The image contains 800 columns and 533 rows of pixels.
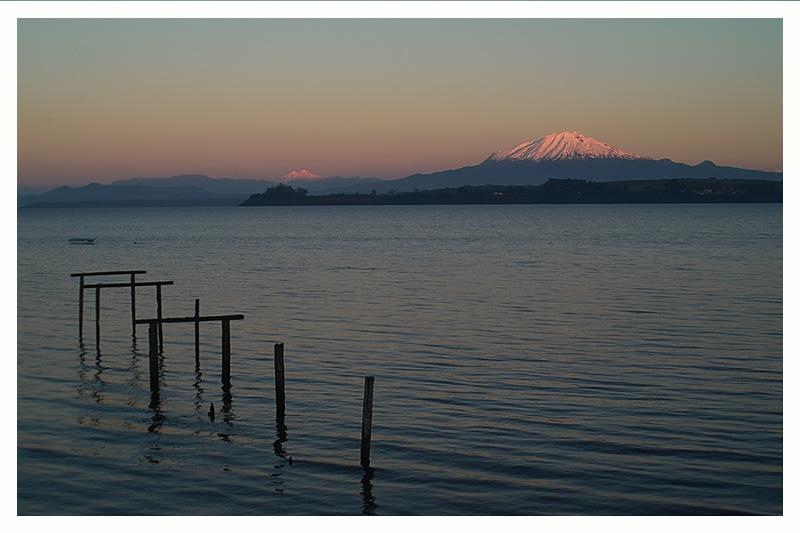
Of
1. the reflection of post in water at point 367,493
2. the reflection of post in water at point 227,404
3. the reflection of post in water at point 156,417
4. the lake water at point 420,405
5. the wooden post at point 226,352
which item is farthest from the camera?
the wooden post at point 226,352

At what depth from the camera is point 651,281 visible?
50.1 m

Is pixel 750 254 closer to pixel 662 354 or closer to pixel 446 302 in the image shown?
pixel 446 302

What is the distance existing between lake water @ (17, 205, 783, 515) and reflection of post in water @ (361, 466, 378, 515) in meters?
0.04

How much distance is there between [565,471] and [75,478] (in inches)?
375

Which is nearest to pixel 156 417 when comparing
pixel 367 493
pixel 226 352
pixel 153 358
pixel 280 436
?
pixel 153 358

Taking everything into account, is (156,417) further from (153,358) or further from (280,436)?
(280,436)

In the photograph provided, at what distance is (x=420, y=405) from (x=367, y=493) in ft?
18.5

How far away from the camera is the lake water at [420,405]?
49.9ft

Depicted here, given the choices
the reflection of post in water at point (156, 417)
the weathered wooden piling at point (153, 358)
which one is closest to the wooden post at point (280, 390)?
the reflection of post in water at point (156, 417)

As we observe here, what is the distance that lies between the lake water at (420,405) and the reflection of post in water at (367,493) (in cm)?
4

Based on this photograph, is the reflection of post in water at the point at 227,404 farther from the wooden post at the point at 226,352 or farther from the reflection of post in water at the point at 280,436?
the reflection of post in water at the point at 280,436

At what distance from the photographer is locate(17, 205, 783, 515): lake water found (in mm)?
15211

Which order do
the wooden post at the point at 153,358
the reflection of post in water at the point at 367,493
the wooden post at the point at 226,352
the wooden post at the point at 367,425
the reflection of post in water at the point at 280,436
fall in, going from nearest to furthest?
1. the reflection of post in water at the point at 367,493
2. the wooden post at the point at 367,425
3. the reflection of post in water at the point at 280,436
4. the wooden post at the point at 153,358
5. the wooden post at the point at 226,352

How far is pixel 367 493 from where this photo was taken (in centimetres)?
1512
